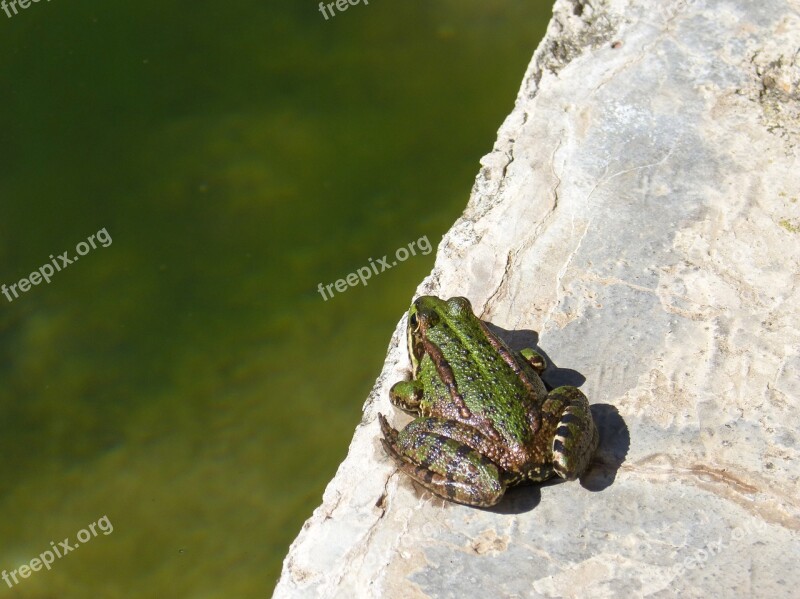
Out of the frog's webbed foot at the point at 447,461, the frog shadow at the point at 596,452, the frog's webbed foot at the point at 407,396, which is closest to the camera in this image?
the frog's webbed foot at the point at 447,461

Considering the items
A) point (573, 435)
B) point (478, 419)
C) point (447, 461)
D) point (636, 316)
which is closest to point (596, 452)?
point (573, 435)

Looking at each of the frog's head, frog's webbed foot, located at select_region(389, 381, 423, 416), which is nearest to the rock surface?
frog's webbed foot, located at select_region(389, 381, 423, 416)

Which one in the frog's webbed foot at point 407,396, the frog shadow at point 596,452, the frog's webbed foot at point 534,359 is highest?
the frog's webbed foot at point 407,396

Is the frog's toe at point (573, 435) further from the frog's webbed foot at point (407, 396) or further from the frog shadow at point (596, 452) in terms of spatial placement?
the frog's webbed foot at point (407, 396)

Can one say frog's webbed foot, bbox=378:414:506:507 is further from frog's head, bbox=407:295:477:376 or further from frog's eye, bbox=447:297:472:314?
frog's eye, bbox=447:297:472:314

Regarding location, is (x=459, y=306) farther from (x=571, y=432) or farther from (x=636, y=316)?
(x=636, y=316)

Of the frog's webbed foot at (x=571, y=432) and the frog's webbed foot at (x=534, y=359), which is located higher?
the frog's webbed foot at (x=534, y=359)

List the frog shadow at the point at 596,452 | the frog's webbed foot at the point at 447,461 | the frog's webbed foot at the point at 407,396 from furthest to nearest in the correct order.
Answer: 1. the frog's webbed foot at the point at 407,396
2. the frog shadow at the point at 596,452
3. the frog's webbed foot at the point at 447,461

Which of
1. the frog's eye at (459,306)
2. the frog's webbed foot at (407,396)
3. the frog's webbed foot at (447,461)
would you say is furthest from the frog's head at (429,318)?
the frog's webbed foot at (447,461)

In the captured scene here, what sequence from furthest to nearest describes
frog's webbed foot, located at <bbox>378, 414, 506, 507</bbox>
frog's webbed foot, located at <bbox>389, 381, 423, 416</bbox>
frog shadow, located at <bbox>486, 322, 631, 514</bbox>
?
frog's webbed foot, located at <bbox>389, 381, 423, 416</bbox>
frog shadow, located at <bbox>486, 322, 631, 514</bbox>
frog's webbed foot, located at <bbox>378, 414, 506, 507</bbox>
